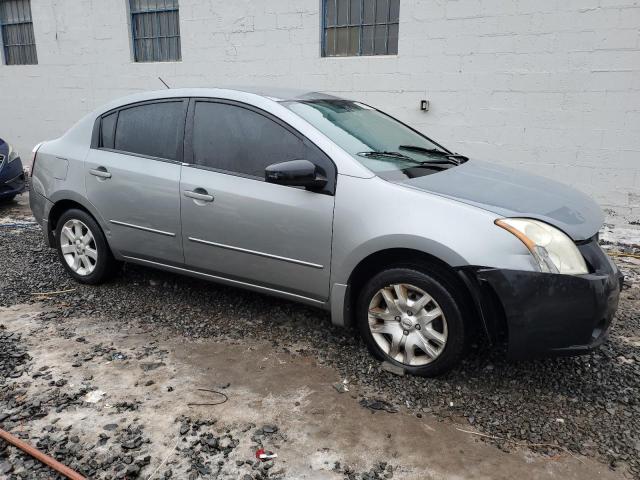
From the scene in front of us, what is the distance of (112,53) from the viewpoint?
31.8ft

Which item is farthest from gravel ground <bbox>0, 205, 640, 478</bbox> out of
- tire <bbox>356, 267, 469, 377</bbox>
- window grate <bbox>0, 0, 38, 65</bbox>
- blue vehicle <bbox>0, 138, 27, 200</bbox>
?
window grate <bbox>0, 0, 38, 65</bbox>

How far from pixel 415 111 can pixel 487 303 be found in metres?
4.91

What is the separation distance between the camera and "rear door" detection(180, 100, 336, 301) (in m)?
3.35

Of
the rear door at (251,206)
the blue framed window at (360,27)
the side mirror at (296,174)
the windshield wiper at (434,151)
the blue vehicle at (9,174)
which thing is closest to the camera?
the side mirror at (296,174)

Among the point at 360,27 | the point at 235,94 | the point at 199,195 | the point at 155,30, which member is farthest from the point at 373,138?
the point at 155,30

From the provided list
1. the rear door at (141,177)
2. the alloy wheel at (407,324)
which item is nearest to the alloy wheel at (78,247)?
the rear door at (141,177)

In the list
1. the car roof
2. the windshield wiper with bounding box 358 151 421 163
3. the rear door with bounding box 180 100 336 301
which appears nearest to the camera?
the rear door with bounding box 180 100 336 301

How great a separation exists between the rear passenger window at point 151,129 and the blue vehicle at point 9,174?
4.26m

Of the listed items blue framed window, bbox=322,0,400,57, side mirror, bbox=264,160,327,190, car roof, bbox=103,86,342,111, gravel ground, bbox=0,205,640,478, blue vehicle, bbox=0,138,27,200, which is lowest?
gravel ground, bbox=0,205,640,478

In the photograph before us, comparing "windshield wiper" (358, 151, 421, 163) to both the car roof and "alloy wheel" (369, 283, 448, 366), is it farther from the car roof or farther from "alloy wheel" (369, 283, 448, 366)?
"alloy wheel" (369, 283, 448, 366)

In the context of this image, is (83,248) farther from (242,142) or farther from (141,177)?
(242,142)

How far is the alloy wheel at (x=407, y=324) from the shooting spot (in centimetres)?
308

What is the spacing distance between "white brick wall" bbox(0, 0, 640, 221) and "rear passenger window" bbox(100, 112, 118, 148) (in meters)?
3.02

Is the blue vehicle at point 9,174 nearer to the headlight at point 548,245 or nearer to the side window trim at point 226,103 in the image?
the side window trim at point 226,103
